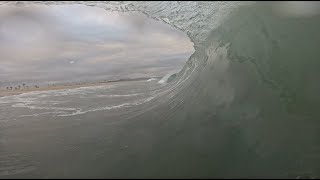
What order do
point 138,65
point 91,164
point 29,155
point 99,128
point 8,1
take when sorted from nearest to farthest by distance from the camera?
point 8,1, point 91,164, point 29,155, point 99,128, point 138,65

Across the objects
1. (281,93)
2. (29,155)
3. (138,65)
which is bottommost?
(29,155)

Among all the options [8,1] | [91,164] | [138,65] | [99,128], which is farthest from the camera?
[138,65]

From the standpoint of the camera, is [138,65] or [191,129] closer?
[191,129]

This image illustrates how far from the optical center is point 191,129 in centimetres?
550

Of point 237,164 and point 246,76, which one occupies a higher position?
point 246,76

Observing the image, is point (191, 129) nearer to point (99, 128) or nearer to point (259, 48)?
point (259, 48)

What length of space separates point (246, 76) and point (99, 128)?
324 centimetres

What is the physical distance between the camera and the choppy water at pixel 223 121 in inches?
180

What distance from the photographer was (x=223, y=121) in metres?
5.11

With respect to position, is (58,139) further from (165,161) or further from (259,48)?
(259,48)

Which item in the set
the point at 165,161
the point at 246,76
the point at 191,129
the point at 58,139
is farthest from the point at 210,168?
the point at 58,139

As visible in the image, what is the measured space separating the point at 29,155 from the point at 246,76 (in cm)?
330

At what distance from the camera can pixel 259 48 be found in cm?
599

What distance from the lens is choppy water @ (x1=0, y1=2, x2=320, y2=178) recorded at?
4574 millimetres
